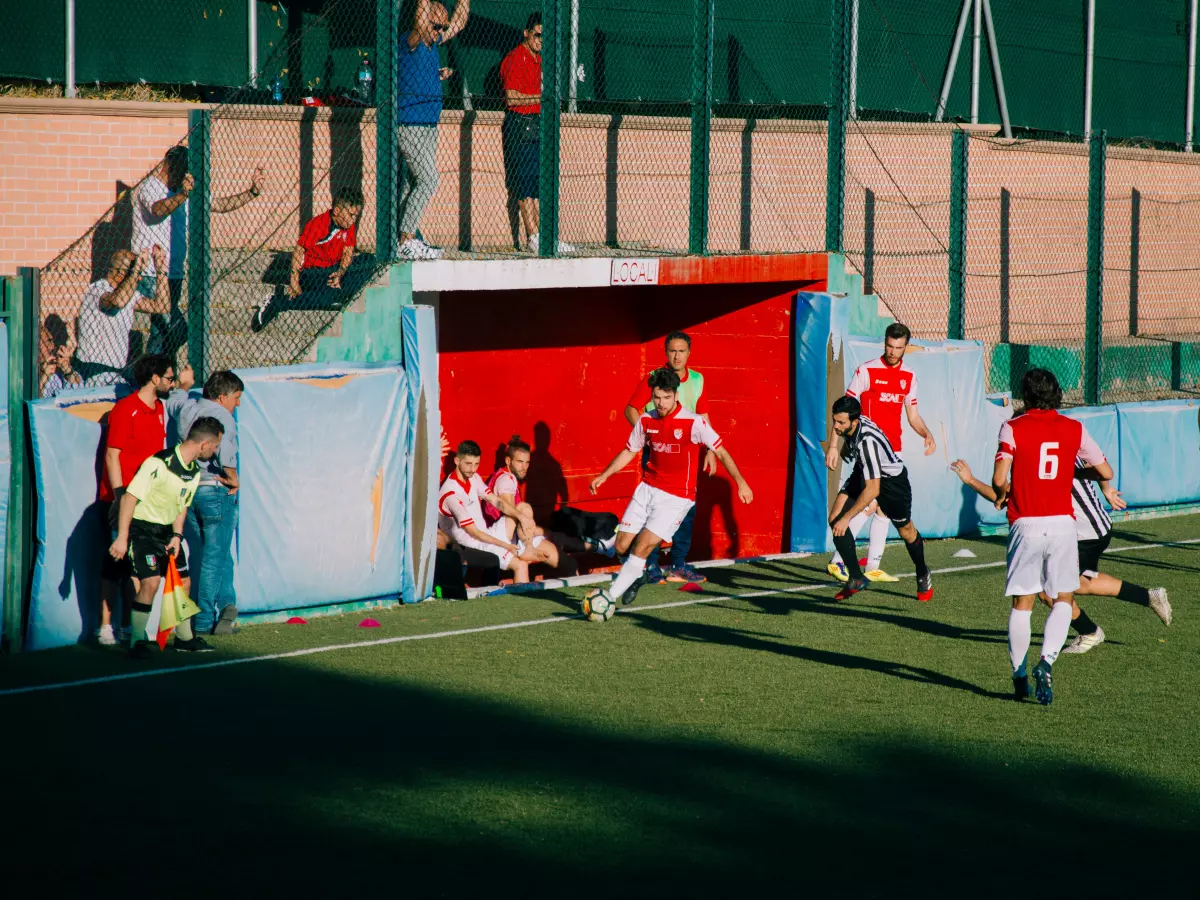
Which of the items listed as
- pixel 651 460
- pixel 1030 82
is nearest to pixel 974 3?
pixel 1030 82

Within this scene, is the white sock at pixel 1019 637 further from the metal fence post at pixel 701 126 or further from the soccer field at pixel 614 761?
the metal fence post at pixel 701 126

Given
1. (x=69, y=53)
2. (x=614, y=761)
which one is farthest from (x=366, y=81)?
(x=614, y=761)

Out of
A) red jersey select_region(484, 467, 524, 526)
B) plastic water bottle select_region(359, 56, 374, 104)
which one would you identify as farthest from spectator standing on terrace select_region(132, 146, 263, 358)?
red jersey select_region(484, 467, 524, 526)

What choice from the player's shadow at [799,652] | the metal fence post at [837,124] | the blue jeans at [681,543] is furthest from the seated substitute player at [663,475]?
the metal fence post at [837,124]

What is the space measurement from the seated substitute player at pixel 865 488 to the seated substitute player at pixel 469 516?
2811 mm

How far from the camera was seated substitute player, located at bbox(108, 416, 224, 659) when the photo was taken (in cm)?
935

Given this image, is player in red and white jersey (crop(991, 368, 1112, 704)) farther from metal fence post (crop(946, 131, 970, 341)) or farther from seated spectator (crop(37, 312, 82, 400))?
metal fence post (crop(946, 131, 970, 341))

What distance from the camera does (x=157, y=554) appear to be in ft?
30.9

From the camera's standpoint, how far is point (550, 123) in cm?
1288

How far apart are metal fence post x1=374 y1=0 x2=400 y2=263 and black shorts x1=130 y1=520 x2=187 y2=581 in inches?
130

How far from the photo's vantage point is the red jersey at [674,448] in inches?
442

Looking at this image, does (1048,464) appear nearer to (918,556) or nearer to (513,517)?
(918,556)

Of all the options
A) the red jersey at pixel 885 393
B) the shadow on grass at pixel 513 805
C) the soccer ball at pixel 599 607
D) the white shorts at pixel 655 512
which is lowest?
the shadow on grass at pixel 513 805

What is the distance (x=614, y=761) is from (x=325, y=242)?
6.02 metres
